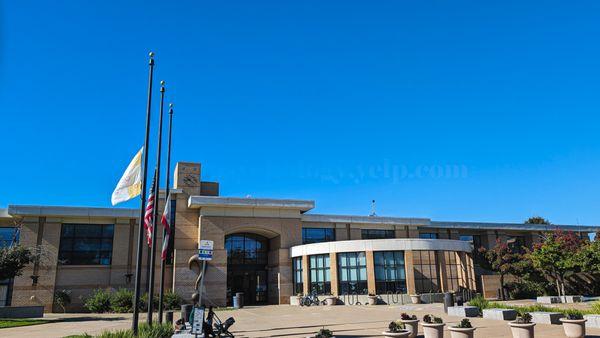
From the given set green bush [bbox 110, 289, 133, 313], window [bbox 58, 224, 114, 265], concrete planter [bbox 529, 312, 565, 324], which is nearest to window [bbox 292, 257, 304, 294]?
green bush [bbox 110, 289, 133, 313]

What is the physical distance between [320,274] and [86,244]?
1899cm

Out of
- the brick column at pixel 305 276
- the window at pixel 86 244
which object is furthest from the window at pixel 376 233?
the window at pixel 86 244

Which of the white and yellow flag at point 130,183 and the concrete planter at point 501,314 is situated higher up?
the white and yellow flag at point 130,183

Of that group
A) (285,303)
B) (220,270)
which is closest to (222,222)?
(220,270)

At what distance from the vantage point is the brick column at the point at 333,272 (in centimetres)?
3491

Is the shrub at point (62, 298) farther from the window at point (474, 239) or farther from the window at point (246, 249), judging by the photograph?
the window at point (474, 239)

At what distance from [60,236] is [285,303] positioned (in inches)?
734

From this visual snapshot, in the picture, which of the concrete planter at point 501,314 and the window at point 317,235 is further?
the window at point 317,235

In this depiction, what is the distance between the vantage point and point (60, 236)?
37.2m

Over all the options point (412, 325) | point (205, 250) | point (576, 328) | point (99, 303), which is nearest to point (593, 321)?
point (576, 328)

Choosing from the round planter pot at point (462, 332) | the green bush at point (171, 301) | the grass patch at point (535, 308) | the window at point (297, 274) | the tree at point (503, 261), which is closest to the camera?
the round planter pot at point (462, 332)

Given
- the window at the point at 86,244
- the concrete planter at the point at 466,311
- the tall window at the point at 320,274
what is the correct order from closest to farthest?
the concrete planter at the point at 466,311
the tall window at the point at 320,274
the window at the point at 86,244

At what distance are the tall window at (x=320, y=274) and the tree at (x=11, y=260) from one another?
771 inches

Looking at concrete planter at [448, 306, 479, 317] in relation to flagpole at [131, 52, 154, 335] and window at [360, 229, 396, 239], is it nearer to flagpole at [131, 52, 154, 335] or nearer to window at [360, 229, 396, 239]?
flagpole at [131, 52, 154, 335]
